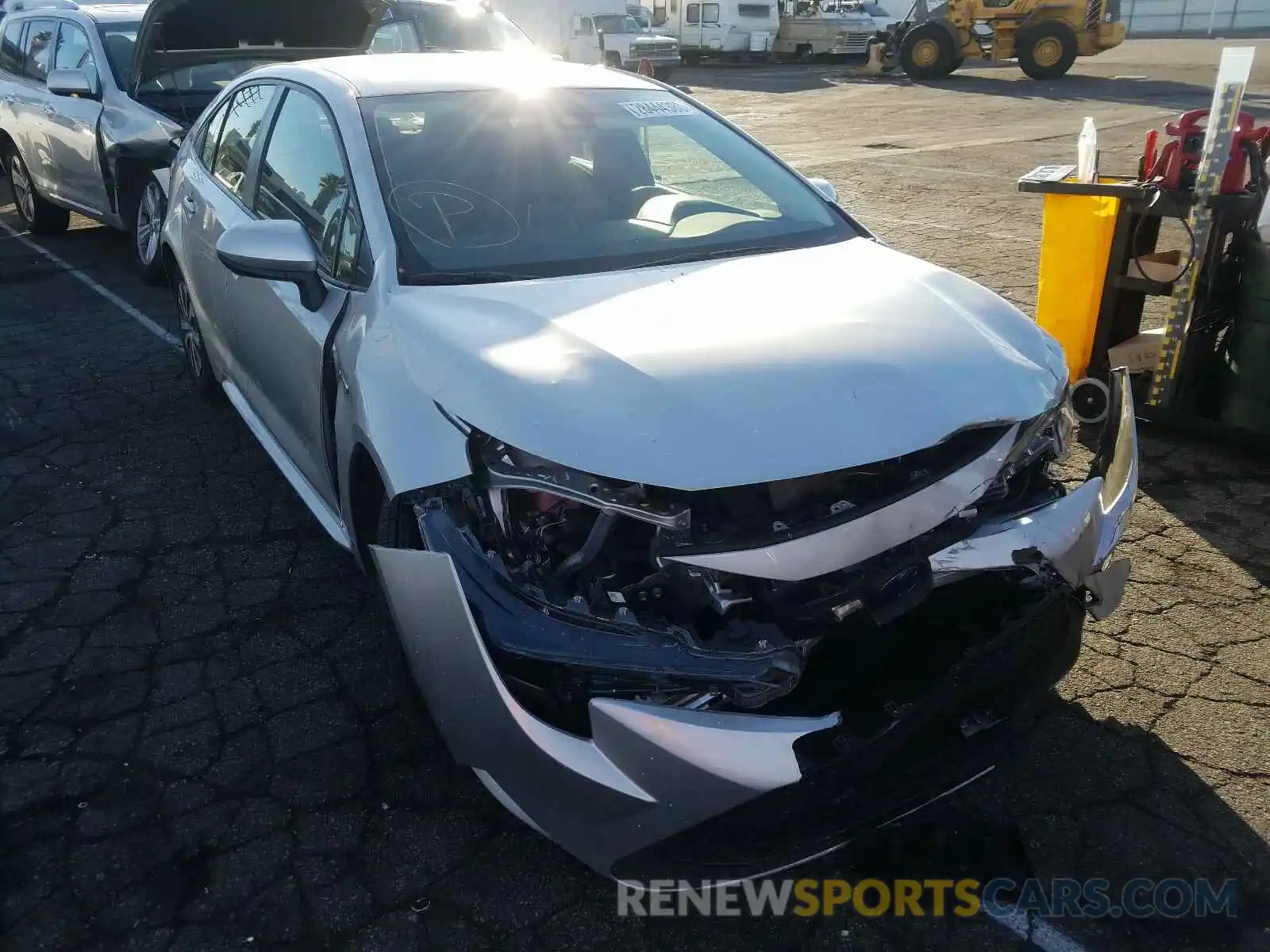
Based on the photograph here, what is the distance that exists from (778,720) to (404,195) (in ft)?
6.31

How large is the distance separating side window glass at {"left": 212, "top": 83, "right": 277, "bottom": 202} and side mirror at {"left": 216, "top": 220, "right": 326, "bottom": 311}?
100cm

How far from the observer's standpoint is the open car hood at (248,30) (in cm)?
656

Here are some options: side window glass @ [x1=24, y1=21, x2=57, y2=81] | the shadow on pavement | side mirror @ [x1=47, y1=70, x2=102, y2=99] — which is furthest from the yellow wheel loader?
the shadow on pavement

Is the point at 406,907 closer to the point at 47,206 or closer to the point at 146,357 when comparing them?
the point at 146,357

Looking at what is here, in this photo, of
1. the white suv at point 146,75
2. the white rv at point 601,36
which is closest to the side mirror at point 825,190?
the white suv at point 146,75

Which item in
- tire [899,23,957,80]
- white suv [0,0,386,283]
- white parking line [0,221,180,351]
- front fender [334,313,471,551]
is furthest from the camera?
tire [899,23,957,80]

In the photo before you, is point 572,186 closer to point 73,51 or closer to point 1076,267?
point 1076,267

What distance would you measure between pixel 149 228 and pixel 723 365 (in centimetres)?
612

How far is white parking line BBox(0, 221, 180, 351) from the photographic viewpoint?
20.6ft

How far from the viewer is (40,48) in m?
8.19

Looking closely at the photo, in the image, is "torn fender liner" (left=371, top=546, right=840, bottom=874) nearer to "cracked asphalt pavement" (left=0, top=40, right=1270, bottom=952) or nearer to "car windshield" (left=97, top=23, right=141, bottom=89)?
"cracked asphalt pavement" (left=0, top=40, right=1270, bottom=952)

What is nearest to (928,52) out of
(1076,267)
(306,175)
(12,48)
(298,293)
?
(12,48)

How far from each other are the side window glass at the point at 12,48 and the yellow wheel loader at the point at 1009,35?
2004cm

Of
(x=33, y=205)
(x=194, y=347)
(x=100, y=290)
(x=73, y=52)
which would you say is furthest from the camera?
(x=33, y=205)
